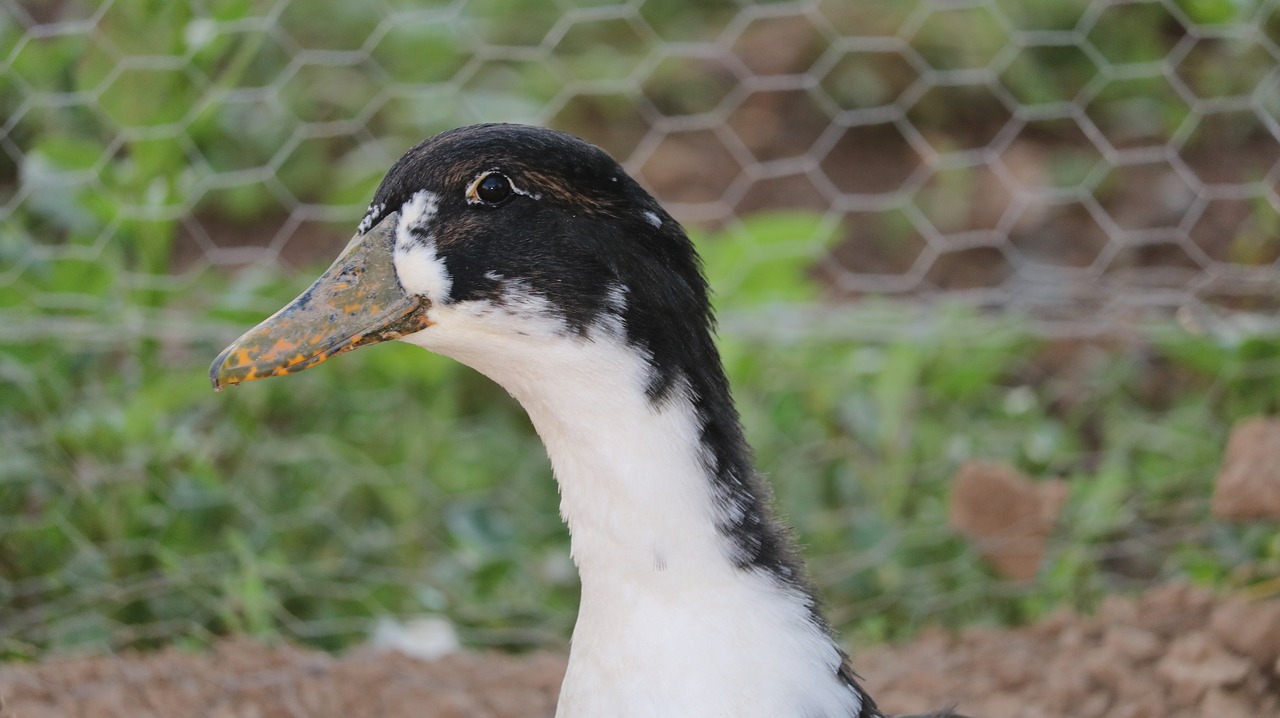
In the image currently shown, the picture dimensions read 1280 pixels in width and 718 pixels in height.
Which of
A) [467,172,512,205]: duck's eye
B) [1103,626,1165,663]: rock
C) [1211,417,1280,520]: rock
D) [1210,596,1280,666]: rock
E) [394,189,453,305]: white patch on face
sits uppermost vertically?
[467,172,512,205]: duck's eye

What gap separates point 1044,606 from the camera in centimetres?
219

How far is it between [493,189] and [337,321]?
18 cm

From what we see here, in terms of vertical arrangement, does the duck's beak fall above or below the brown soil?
above

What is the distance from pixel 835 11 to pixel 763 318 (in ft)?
3.63

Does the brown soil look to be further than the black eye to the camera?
Yes

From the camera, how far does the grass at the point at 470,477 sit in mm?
2139

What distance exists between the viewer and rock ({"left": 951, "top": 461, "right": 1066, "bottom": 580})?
2164 mm

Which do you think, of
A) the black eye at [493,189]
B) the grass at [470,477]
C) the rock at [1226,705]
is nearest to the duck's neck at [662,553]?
the black eye at [493,189]

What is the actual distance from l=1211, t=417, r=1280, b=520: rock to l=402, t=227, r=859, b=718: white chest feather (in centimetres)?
99

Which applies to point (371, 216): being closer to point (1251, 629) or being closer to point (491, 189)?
point (491, 189)

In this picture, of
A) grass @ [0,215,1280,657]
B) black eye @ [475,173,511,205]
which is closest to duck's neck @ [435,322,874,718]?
black eye @ [475,173,511,205]

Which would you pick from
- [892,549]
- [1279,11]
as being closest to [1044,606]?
[892,549]

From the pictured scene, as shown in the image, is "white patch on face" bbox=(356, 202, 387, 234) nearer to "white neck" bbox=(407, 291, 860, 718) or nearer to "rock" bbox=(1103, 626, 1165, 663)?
"white neck" bbox=(407, 291, 860, 718)

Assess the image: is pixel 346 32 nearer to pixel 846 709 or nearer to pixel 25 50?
pixel 25 50
